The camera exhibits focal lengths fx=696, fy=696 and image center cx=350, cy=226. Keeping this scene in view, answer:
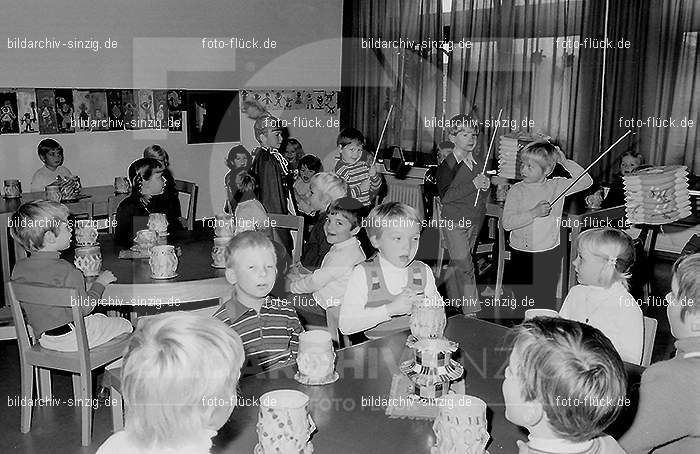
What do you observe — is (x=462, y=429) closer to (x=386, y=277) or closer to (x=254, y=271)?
(x=254, y=271)

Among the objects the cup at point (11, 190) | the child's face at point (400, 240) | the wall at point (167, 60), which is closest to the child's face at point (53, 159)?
the wall at point (167, 60)

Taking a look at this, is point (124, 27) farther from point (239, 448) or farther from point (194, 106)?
point (239, 448)

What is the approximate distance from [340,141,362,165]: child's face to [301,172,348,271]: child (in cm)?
141

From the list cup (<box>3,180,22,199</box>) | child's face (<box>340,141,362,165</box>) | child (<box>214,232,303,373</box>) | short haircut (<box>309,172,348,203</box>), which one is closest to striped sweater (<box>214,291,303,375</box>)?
child (<box>214,232,303,373</box>)

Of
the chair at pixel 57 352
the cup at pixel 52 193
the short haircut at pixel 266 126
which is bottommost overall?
the chair at pixel 57 352

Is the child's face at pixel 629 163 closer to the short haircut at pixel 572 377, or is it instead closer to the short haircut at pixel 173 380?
the short haircut at pixel 572 377

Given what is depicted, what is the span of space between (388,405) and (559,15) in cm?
547

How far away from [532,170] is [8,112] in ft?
14.4

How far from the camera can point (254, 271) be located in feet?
7.55

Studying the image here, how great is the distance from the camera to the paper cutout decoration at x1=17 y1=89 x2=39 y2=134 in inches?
234

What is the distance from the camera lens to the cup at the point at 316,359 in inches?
72.4

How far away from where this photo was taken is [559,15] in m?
6.30

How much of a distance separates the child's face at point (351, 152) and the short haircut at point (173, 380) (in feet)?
12.7

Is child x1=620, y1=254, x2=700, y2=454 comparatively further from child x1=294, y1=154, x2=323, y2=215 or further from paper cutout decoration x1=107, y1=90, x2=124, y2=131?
paper cutout decoration x1=107, y1=90, x2=124, y2=131
